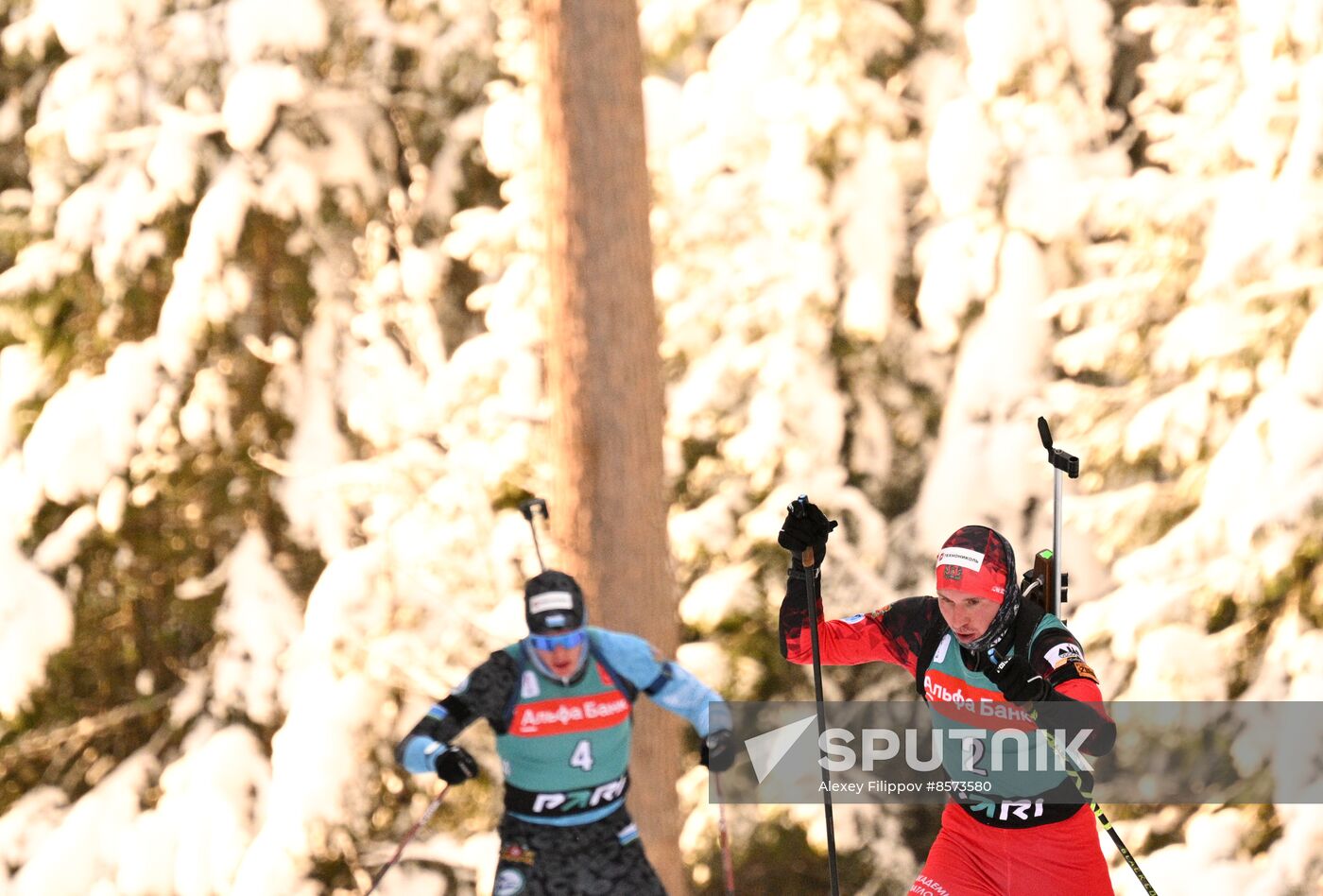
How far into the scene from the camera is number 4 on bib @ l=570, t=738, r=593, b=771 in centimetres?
529

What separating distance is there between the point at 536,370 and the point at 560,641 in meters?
4.27

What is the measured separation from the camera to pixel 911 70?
9719mm

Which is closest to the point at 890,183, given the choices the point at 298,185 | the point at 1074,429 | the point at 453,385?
the point at 1074,429

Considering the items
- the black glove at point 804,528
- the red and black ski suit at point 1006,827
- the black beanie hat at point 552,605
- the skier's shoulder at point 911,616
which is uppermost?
the black glove at point 804,528

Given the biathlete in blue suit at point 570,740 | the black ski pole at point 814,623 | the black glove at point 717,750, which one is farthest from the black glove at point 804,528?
the black glove at point 717,750

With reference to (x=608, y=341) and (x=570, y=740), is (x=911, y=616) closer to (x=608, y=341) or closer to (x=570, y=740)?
(x=570, y=740)

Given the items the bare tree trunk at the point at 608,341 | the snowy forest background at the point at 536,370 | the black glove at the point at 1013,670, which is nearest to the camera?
the black glove at the point at 1013,670

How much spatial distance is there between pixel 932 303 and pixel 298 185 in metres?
4.89

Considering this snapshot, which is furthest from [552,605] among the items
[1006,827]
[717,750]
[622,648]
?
[1006,827]

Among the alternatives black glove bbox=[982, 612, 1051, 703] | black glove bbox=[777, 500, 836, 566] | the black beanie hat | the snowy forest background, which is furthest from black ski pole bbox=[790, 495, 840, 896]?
the snowy forest background

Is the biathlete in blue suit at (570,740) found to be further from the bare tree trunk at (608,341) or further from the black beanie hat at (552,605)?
the bare tree trunk at (608,341)

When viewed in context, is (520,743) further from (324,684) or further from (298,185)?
(298,185)

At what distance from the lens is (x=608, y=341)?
6902 mm

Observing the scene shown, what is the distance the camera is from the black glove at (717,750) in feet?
16.9
